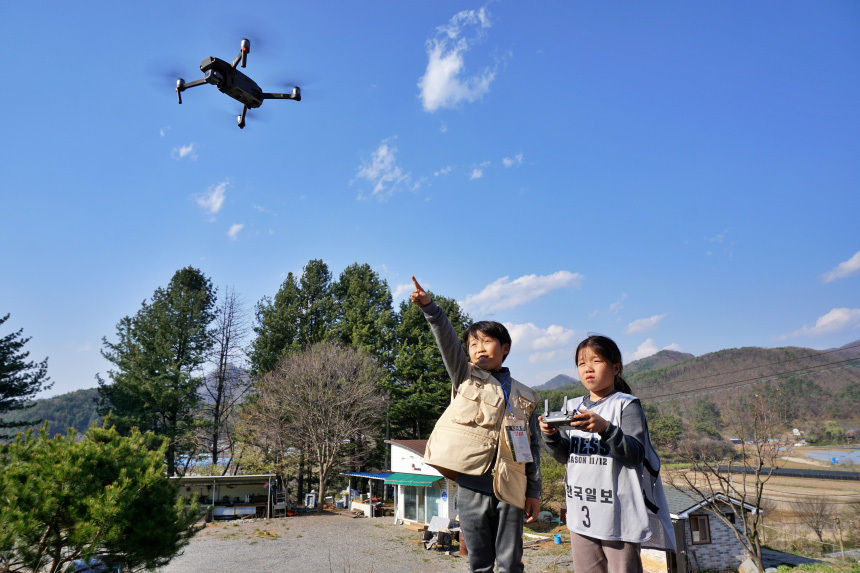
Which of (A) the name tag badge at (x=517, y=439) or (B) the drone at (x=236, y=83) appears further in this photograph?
(B) the drone at (x=236, y=83)

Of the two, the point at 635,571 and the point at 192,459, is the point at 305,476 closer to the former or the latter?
the point at 192,459

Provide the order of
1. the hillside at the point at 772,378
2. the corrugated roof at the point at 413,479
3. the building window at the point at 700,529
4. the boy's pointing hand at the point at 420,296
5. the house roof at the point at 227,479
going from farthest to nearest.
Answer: the hillside at the point at 772,378, the house roof at the point at 227,479, the corrugated roof at the point at 413,479, the building window at the point at 700,529, the boy's pointing hand at the point at 420,296

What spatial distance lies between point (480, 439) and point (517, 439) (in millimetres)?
183

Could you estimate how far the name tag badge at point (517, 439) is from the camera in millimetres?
2363

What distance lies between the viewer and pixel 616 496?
217 centimetres

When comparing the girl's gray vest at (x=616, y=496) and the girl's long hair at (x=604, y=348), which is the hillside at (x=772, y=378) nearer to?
the girl's long hair at (x=604, y=348)

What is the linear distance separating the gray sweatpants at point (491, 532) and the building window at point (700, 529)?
19.0 metres

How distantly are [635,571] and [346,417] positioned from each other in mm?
27995

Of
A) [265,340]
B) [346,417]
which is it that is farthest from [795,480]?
[265,340]

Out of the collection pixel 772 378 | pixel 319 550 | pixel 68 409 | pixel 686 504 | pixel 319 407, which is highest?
pixel 68 409

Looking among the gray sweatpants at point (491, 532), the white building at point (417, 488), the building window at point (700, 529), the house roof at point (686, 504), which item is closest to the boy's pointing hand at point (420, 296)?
the gray sweatpants at point (491, 532)

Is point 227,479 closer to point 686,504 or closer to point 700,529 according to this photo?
point 686,504

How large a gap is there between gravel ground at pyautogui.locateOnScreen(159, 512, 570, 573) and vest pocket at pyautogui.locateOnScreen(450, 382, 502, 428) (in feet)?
37.3

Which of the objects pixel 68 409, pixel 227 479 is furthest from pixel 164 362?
pixel 68 409
